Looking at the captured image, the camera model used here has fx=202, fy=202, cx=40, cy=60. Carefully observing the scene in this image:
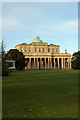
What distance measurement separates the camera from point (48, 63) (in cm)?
10500

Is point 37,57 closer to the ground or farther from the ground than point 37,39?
closer to the ground

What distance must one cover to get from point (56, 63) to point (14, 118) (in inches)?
4071

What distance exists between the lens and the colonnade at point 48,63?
4114 inches

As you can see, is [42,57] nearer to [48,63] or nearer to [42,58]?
[42,58]

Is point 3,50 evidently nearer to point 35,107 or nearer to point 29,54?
point 35,107

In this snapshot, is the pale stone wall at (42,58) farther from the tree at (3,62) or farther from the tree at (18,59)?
the tree at (3,62)

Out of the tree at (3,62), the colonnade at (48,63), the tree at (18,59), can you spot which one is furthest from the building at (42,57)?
the tree at (3,62)

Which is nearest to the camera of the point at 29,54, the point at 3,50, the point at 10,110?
the point at 10,110

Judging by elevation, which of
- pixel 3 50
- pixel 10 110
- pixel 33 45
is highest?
pixel 33 45

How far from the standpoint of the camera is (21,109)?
833 centimetres

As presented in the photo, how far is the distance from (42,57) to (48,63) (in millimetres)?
4428

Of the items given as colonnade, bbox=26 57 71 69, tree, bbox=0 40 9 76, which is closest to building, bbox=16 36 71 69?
colonnade, bbox=26 57 71 69

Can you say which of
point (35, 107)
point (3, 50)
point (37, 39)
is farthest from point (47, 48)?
point (35, 107)

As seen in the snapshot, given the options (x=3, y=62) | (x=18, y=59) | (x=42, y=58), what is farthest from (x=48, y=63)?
(x=3, y=62)
